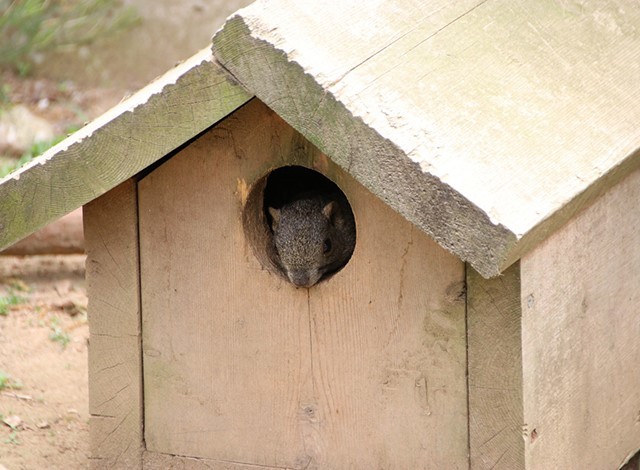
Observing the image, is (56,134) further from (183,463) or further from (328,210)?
(183,463)

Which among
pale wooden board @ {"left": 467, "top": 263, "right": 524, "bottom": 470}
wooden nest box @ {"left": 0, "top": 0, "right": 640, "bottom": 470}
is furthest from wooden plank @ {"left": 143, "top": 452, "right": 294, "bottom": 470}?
pale wooden board @ {"left": 467, "top": 263, "right": 524, "bottom": 470}

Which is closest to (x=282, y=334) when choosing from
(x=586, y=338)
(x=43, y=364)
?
(x=586, y=338)

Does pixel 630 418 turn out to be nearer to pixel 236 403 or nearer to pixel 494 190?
pixel 236 403

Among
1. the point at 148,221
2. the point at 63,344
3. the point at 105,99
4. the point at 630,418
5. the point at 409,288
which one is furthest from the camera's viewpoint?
the point at 105,99

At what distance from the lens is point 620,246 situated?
363 cm

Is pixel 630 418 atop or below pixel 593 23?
below

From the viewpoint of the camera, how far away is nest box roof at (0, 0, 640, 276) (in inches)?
103

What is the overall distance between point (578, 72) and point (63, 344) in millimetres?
2918

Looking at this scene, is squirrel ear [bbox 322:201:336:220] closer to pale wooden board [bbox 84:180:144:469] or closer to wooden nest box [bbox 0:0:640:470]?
wooden nest box [bbox 0:0:640:470]

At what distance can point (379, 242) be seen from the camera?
3.25 metres

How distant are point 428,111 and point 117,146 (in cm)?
89

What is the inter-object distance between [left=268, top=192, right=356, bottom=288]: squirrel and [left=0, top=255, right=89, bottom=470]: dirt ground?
111cm

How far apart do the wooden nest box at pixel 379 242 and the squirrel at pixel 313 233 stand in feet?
0.34

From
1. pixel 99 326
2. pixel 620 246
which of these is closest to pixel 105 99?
pixel 99 326
